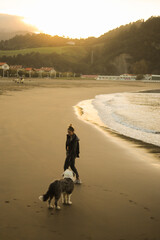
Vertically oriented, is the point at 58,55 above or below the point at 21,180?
above

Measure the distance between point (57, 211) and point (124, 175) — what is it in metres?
2.70

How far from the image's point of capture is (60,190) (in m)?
5.13

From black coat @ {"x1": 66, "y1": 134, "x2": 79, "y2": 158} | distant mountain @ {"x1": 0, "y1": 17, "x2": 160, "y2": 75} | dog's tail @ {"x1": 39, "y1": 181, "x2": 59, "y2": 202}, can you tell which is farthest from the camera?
distant mountain @ {"x1": 0, "y1": 17, "x2": 160, "y2": 75}

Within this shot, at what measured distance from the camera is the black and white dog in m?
5.07

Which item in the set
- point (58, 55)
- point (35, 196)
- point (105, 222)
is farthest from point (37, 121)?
point (58, 55)

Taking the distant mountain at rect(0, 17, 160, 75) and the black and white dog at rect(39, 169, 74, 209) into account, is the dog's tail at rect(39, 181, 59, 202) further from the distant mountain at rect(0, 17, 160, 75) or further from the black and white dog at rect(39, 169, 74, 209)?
the distant mountain at rect(0, 17, 160, 75)

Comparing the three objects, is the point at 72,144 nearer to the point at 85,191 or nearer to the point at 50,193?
the point at 85,191

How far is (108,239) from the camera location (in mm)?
4383

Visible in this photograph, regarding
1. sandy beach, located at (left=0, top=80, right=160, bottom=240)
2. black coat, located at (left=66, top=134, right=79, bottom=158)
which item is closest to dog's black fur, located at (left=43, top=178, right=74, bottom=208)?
sandy beach, located at (left=0, top=80, right=160, bottom=240)

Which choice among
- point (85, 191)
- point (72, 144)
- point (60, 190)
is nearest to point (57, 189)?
point (60, 190)

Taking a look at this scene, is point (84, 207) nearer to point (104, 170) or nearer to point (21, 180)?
point (21, 180)

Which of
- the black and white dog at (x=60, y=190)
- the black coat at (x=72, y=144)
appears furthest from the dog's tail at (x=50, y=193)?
the black coat at (x=72, y=144)

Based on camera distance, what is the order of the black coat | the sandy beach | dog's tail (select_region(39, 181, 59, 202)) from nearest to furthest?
the sandy beach
dog's tail (select_region(39, 181, 59, 202))
the black coat

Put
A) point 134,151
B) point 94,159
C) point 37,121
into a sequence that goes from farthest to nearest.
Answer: point 37,121, point 134,151, point 94,159
